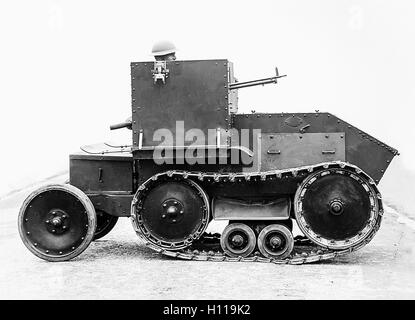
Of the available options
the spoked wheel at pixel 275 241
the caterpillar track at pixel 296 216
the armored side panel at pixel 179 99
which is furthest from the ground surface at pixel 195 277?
the armored side panel at pixel 179 99

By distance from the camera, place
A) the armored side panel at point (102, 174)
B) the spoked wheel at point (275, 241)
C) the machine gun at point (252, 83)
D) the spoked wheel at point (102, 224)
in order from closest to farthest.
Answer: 1. the spoked wheel at point (275, 241)
2. the machine gun at point (252, 83)
3. the armored side panel at point (102, 174)
4. the spoked wheel at point (102, 224)

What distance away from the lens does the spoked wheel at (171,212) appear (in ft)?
39.7

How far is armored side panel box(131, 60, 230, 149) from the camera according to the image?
39.8 ft

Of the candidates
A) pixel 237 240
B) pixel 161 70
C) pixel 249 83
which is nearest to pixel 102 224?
pixel 237 240

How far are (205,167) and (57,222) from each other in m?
2.50

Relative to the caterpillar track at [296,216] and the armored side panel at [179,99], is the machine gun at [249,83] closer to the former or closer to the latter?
the armored side panel at [179,99]

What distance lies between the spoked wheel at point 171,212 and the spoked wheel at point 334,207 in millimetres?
1553

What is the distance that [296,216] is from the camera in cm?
1175

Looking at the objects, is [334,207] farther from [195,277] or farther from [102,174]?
[102,174]

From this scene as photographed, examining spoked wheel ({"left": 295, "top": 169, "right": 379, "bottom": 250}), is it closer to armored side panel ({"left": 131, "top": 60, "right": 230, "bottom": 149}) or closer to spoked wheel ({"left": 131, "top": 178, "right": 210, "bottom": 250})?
spoked wheel ({"left": 131, "top": 178, "right": 210, "bottom": 250})
